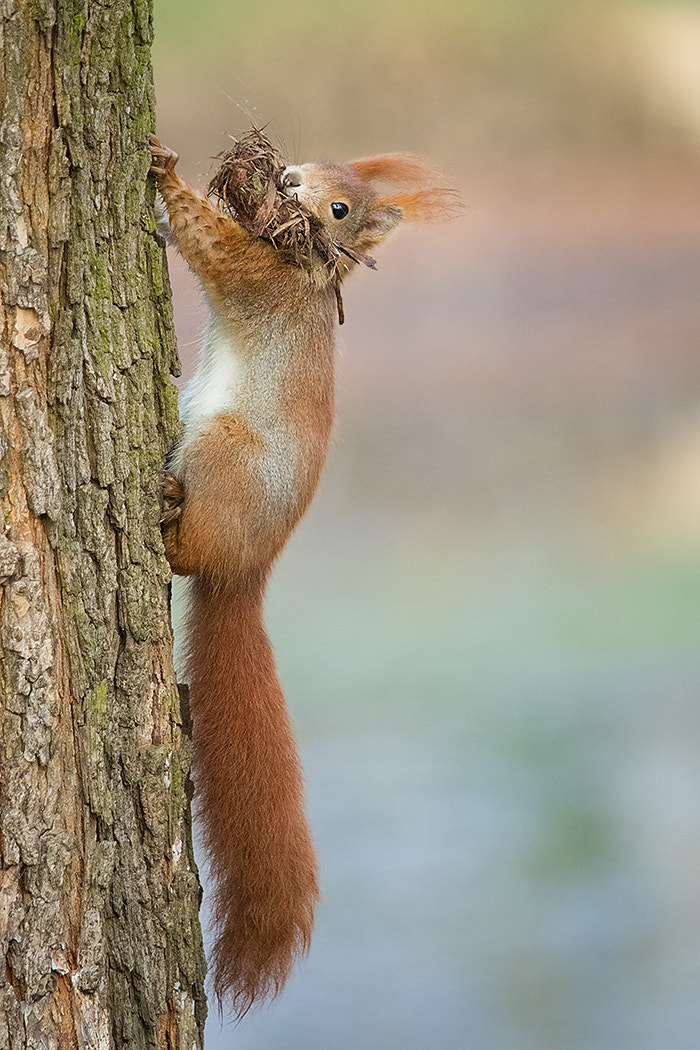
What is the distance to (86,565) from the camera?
122 cm

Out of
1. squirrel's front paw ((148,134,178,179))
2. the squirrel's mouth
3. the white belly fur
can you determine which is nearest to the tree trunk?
squirrel's front paw ((148,134,178,179))

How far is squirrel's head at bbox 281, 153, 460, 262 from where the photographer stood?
Result: 180 centimetres

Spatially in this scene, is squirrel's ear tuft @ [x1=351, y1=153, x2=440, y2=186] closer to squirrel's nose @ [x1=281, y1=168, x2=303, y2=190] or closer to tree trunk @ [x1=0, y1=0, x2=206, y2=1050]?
squirrel's nose @ [x1=281, y1=168, x2=303, y2=190]

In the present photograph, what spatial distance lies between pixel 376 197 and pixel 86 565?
92 centimetres

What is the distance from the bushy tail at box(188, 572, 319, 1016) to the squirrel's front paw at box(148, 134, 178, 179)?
0.52 metres

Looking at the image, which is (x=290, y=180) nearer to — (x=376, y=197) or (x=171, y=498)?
(x=376, y=197)

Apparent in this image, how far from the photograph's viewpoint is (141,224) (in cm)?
126

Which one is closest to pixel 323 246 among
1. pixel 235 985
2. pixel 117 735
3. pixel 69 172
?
pixel 69 172

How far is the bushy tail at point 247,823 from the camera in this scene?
4.74 feet

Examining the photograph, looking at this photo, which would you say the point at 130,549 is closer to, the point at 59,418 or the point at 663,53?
the point at 59,418

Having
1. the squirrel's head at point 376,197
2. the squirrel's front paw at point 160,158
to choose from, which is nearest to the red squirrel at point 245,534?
the squirrel's front paw at point 160,158

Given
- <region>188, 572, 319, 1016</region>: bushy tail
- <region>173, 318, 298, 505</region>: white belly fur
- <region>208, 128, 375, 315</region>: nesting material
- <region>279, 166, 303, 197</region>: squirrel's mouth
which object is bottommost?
<region>188, 572, 319, 1016</region>: bushy tail

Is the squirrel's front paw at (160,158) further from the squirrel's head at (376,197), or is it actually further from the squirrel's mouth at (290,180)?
the squirrel's head at (376,197)

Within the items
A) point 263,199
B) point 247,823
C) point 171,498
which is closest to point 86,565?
point 171,498
